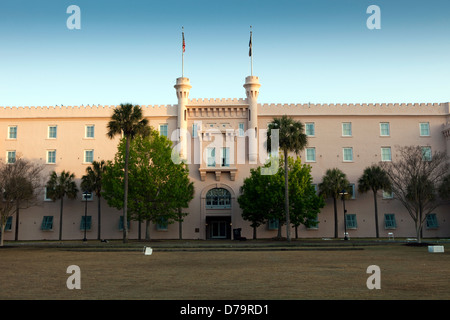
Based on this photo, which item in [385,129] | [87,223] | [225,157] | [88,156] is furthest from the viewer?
[385,129]

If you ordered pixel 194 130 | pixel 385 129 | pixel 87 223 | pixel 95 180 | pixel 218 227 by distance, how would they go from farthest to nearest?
1. pixel 385 129
2. pixel 218 227
3. pixel 194 130
4. pixel 87 223
5. pixel 95 180

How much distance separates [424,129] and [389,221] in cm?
1109

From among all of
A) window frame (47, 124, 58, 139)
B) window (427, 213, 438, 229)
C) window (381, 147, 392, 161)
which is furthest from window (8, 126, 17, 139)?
window (427, 213, 438, 229)

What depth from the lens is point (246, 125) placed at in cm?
4819

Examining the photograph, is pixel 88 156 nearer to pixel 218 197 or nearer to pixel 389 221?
pixel 218 197

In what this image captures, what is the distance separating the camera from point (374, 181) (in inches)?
1779

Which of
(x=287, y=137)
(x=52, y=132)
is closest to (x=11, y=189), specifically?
(x=52, y=132)

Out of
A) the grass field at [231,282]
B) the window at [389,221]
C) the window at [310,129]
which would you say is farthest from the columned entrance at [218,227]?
the grass field at [231,282]

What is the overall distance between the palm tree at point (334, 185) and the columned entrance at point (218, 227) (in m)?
10.7

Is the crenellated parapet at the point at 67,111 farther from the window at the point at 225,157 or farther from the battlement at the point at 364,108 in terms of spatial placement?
the battlement at the point at 364,108

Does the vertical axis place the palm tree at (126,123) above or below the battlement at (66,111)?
below

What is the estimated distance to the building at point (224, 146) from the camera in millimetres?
47094
